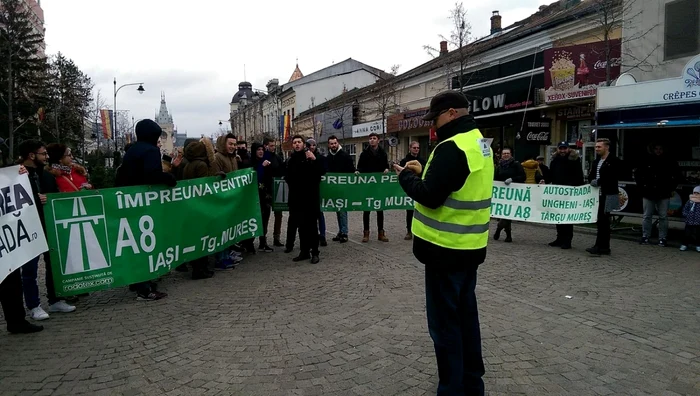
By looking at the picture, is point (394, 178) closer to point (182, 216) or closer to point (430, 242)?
point (182, 216)

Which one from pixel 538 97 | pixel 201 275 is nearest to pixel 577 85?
pixel 538 97

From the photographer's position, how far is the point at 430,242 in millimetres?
3160

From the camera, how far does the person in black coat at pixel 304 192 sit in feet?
25.9

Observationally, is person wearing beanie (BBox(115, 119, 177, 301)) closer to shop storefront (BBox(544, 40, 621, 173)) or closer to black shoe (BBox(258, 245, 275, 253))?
black shoe (BBox(258, 245, 275, 253))

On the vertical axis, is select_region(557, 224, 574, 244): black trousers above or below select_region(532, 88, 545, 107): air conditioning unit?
below

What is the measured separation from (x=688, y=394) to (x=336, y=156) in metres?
7.31

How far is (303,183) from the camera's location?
7.90 meters

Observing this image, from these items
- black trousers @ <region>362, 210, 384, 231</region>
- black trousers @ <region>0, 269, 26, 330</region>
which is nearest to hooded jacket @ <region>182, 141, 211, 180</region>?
black trousers @ <region>0, 269, 26, 330</region>

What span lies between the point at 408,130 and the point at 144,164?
2626 centimetres

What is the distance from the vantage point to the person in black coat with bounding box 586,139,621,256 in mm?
8336

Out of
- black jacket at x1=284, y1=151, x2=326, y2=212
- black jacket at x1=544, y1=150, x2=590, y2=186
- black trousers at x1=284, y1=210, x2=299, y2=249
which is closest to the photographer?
black jacket at x1=284, y1=151, x2=326, y2=212

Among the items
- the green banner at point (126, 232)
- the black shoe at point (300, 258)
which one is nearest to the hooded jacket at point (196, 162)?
the green banner at point (126, 232)

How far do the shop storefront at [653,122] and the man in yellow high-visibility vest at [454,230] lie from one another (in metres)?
8.27

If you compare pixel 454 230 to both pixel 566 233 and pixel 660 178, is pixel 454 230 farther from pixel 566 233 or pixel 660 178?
pixel 660 178
